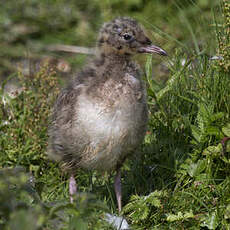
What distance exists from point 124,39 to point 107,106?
550mm

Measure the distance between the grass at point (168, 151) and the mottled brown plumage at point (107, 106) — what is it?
33 centimetres

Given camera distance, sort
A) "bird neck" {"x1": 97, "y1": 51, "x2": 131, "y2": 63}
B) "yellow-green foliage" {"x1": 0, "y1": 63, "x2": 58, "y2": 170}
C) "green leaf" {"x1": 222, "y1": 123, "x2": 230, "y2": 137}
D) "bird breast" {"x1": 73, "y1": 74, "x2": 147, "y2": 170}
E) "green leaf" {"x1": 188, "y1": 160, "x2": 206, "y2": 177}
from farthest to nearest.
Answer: "yellow-green foliage" {"x1": 0, "y1": 63, "x2": 58, "y2": 170}
"green leaf" {"x1": 188, "y1": 160, "x2": 206, "y2": 177}
"green leaf" {"x1": 222, "y1": 123, "x2": 230, "y2": 137}
"bird neck" {"x1": 97, "y1": 51, "x2": 131, "y2": 63}
"bird breast" {"x1": 73, "y1": 74, "x2": 147, "y2": 170}

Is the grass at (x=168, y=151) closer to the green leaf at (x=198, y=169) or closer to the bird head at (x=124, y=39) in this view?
the green leaf at (x=198, y=169)

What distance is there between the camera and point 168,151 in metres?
4.51

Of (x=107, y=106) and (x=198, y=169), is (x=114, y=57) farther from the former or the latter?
(x=198, y=169)

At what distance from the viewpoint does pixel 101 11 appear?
793cm

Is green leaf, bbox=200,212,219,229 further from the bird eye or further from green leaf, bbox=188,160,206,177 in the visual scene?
the bird eye

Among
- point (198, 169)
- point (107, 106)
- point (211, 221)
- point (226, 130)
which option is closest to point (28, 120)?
point (107, 106)

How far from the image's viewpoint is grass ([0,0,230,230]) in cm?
390

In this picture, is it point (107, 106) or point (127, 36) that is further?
point (127, 36)

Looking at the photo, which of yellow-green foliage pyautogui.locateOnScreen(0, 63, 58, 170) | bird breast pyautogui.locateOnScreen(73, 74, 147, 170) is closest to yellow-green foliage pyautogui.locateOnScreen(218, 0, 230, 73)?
bird breast pyautogui.locateOnScreen(73, 74, 147, 170)

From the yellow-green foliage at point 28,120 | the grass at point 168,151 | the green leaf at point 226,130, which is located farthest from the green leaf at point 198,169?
the yellow-green foliage at point 28,120

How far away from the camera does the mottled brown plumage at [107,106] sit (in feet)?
12.0

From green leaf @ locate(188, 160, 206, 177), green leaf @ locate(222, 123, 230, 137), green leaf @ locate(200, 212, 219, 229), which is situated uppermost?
green leaf @ locate(222, 123, 230, 137)
